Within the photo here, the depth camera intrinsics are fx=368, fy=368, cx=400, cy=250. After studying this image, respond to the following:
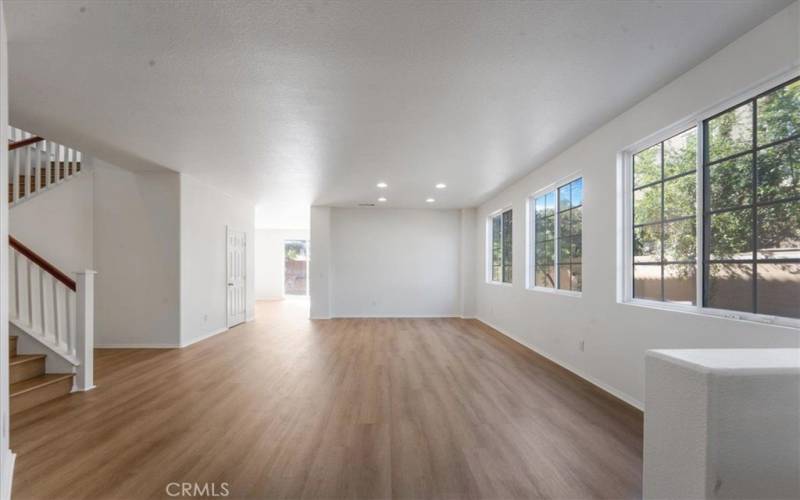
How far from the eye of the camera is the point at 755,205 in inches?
90.9

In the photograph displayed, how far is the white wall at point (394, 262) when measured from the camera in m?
8.93

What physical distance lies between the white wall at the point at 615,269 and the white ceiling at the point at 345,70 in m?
0.13

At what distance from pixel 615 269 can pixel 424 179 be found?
322 cm

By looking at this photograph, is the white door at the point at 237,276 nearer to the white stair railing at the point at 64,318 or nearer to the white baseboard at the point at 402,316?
the white baseboard at the point at 402,316

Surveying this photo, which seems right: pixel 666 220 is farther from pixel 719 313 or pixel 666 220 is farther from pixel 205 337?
pixel 205 337

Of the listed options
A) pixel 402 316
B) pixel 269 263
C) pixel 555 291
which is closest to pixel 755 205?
pixel 555 291

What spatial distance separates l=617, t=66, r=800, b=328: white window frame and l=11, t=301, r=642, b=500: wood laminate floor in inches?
38.5

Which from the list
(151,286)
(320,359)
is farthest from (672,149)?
(151,286)

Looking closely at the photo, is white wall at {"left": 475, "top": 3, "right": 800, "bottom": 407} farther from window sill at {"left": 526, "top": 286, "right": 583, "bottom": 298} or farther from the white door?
the white door

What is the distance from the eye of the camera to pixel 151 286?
5.48m

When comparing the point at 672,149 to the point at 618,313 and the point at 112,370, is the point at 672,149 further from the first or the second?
the point at 112,370

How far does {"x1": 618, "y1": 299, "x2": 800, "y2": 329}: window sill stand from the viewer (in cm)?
208

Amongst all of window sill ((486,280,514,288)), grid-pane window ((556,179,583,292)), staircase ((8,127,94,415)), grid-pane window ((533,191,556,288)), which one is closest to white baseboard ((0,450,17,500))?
staircase ((8,127,94,415))

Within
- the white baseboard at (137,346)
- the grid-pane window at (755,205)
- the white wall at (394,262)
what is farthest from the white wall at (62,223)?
the grid-pane window at (755,205)
